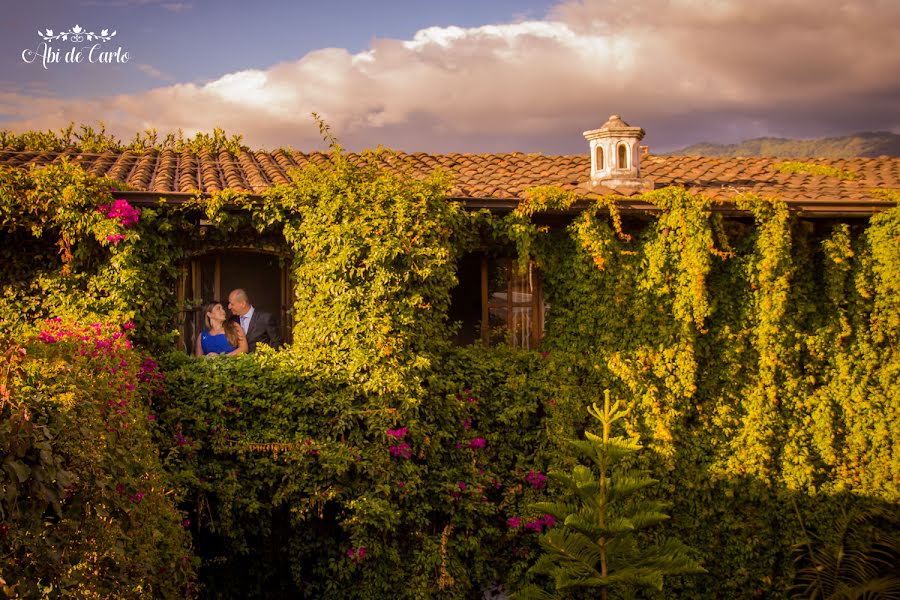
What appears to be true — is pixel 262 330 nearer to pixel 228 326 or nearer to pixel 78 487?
pixel 228 326

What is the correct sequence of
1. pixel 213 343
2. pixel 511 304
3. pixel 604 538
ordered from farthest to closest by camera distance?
pixel 511 304 < pixel 213 343 < pixel 604 538

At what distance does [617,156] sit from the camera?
10.7m

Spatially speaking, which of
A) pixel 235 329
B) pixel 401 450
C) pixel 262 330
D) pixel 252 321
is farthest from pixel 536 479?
pixel 235 329

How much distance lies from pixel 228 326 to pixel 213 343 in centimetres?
28

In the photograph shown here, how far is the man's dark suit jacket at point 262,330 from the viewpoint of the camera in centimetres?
1012

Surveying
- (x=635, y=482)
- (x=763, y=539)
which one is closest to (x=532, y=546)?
(x=635, y=482)

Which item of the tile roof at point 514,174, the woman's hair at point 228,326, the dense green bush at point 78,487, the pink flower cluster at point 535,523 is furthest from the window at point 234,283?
the pink flower cluster at point 535,523

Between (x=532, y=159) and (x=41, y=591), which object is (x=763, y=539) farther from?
(x=41, y=591)

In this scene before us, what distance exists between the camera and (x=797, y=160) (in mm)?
12734

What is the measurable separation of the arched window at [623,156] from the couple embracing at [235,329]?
5.06 metres

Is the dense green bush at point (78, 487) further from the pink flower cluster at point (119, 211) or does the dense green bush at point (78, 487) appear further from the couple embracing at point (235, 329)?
the couple embracing at point (235, 329)

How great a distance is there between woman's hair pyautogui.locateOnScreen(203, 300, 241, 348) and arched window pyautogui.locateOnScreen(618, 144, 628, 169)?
549cm

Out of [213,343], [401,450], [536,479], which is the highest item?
[213,343]

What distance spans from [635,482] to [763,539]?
3.02 metres
